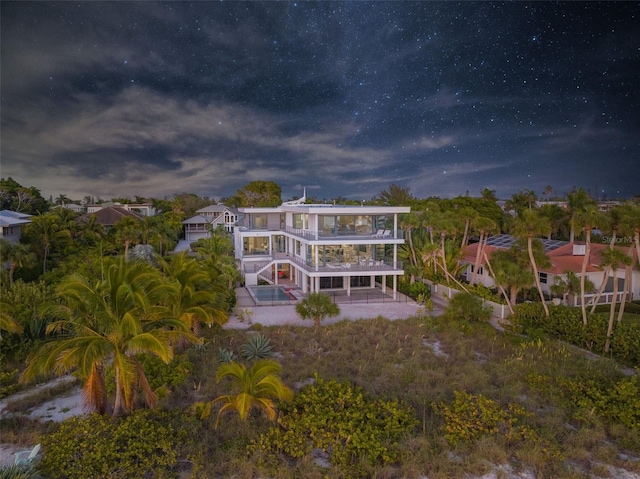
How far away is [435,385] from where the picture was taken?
13.9 metres

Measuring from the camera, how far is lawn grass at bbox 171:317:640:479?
9.48m

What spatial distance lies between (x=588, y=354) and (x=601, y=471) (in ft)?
32.0

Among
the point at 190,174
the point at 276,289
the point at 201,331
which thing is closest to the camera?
the point at 201,331

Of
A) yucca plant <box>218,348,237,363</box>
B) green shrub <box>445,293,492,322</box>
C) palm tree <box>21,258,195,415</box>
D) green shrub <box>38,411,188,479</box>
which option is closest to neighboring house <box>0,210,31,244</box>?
yucca plant <box>218,348,237,363</box>

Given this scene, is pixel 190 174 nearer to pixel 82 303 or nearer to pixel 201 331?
pixel 201 331

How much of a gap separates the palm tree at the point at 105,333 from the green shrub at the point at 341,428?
371 cm

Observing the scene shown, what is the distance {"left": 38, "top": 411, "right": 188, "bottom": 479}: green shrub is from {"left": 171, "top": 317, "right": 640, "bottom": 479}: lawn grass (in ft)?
3.25

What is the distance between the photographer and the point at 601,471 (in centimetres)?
926

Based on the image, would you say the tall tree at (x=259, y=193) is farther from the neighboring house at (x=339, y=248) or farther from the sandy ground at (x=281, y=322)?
the sandy ground at (x=281, y=322)

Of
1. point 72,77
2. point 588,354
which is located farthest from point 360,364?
point 72,77

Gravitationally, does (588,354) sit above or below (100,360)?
below

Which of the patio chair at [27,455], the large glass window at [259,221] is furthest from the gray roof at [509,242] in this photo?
the patio chair at [27,455]

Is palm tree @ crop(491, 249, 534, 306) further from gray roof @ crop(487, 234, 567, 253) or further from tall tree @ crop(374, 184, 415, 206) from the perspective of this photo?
tall tree @ crop(374, 184, 415, 206)

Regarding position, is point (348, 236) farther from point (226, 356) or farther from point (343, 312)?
point (226, 356)
